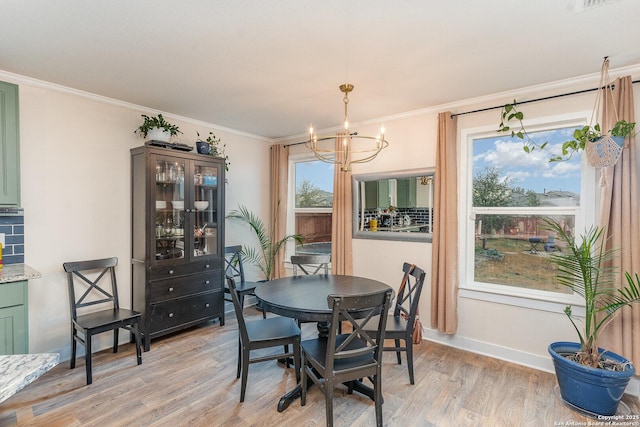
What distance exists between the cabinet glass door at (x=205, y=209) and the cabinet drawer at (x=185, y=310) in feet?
1.66

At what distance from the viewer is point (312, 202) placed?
15.6 feet

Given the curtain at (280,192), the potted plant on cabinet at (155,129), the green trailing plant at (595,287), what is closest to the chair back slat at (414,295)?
the green trailing plant at (595,287)

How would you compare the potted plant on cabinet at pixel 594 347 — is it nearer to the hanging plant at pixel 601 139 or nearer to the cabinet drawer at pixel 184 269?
the hanging plant at pixel 601 139

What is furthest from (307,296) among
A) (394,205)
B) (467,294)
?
(394,205)

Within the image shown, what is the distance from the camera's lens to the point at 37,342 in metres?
2.84

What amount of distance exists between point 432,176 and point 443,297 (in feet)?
4.17

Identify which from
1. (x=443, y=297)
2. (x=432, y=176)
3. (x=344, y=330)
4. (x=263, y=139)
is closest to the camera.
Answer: (x=443, y=297)

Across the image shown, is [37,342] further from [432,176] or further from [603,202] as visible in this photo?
[603,202]

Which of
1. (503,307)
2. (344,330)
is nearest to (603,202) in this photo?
(503,307)

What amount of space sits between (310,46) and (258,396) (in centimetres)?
256

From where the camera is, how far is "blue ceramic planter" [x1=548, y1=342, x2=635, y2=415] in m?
2.12

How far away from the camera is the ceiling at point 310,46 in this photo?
5.93 ft

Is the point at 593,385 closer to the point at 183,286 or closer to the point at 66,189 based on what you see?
the point at 183,286

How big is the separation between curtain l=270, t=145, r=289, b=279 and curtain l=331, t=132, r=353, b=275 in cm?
95
